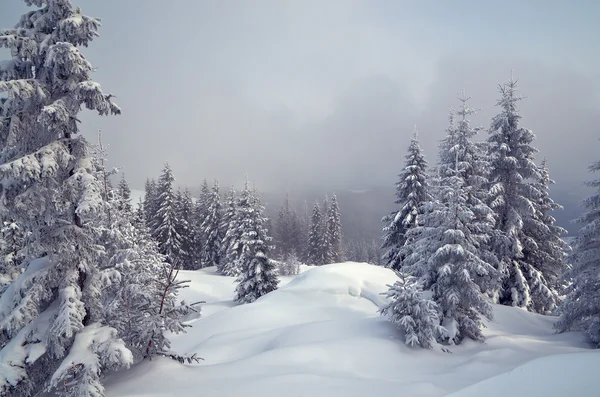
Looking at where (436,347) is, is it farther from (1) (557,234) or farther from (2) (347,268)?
(1) (557,234)

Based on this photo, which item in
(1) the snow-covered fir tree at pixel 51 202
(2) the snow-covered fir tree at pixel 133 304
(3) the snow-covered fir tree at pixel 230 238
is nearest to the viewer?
(1) the snow-covered fir tree at pixel 51 202

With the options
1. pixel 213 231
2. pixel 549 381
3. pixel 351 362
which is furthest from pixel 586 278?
pixel 213 231

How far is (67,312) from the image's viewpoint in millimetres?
6574

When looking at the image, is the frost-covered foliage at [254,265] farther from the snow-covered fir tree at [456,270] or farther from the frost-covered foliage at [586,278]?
the frost-covered foliage at [586,278]

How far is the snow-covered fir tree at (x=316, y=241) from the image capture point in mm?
54844

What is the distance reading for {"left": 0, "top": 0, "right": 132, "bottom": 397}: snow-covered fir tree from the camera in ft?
21.1

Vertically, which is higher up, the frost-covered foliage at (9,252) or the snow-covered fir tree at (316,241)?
the snow-covered fir tree at (316,241)

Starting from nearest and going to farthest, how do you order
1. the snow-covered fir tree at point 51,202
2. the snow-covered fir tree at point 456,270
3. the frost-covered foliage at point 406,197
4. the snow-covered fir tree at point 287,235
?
1. the snow-covered fir tree at point 51,202
2. the snow-covered fir tree at point 456,270
3. the frost-covered foliage at point 406,197
4. the snow-covered fir tree at point 287,235

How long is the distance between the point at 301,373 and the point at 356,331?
4509mm

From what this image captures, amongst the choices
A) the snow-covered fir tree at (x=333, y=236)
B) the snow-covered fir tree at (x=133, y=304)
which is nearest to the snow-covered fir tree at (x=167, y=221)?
the snow-covered fir tree at (x=333, y=236)

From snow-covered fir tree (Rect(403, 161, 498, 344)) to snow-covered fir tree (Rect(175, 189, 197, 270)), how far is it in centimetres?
3894

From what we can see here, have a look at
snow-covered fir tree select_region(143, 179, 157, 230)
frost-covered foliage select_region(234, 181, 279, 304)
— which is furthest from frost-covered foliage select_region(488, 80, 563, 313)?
snow-covered fir tree select_region(143, 179, 157, 230)

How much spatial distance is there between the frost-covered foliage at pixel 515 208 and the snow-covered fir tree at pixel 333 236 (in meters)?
36.1

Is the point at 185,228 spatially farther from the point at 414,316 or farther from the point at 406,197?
the point at 414,316
